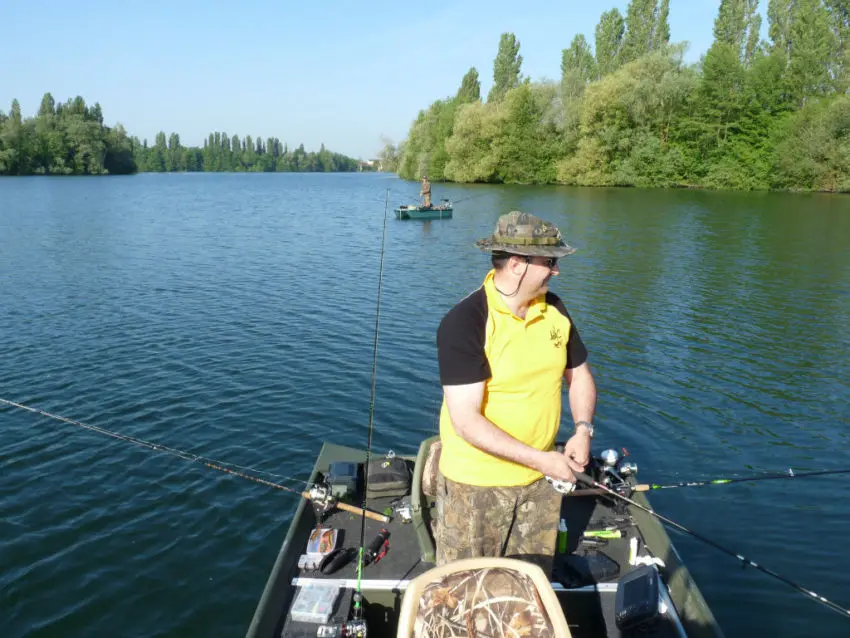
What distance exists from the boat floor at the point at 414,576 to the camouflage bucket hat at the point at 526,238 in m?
3.02

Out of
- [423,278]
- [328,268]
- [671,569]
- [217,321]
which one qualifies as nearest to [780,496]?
[671,569]

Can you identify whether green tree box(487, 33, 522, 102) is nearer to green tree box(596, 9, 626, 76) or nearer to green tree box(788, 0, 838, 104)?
green tree box(596, 9, 626, 76)

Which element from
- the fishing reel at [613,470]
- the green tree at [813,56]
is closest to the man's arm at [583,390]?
the fishing reel at [613,470]

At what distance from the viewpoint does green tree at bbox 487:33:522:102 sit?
275 ft

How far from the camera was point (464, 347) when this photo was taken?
11.0ft

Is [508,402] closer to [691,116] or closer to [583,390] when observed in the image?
[583,390]

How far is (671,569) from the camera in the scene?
555 cm

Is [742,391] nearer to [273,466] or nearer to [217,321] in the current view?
[273,466]

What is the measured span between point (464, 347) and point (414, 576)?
2.95 meters

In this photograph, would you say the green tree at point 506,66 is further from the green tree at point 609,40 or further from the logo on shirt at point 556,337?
the logo on shirt at point 556,337

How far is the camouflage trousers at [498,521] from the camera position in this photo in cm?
371

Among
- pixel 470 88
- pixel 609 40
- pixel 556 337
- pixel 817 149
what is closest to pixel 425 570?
pixel 556 337

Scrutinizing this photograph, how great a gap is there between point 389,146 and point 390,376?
126111mm

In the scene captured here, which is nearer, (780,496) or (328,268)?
(780,496)
